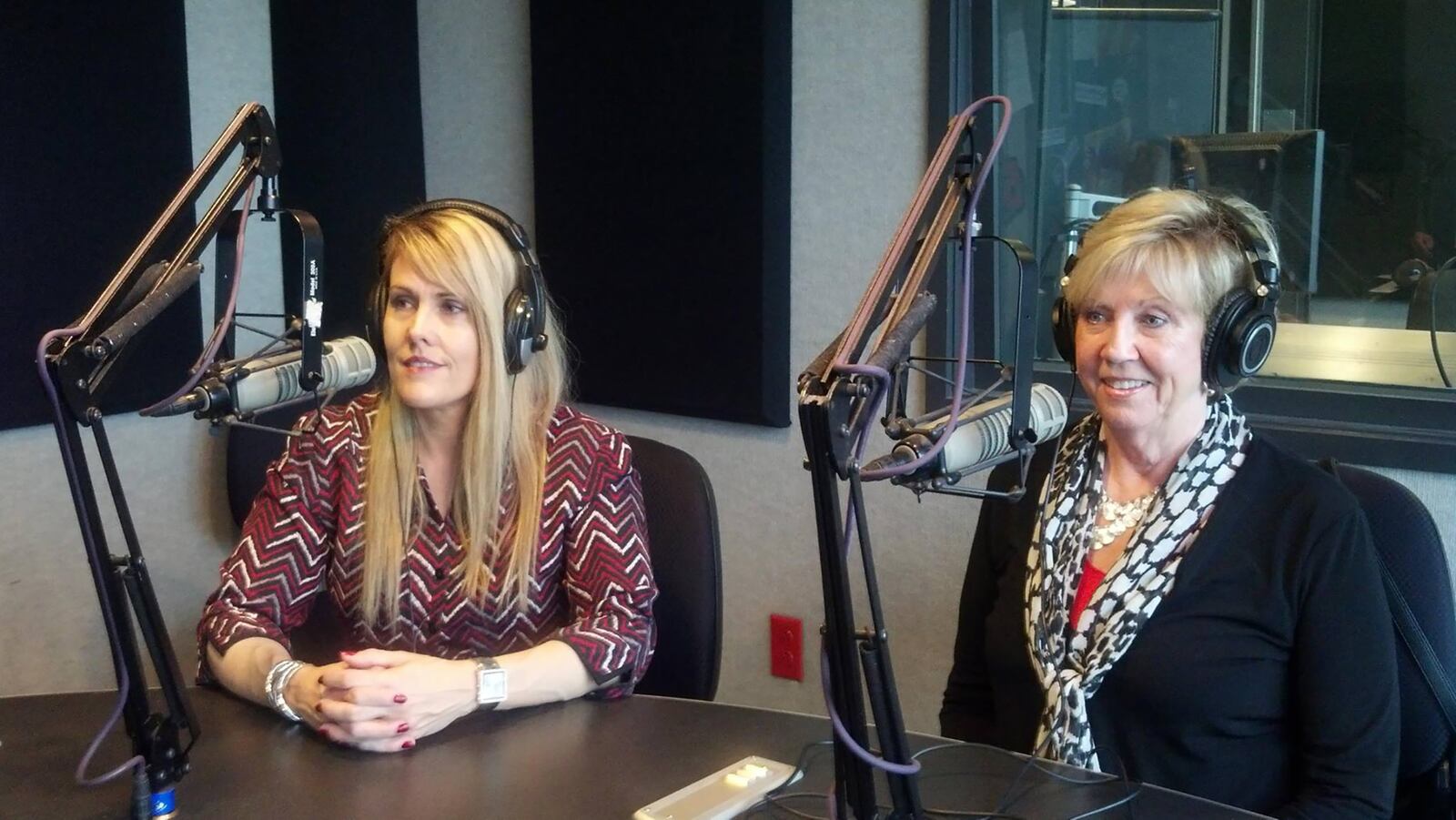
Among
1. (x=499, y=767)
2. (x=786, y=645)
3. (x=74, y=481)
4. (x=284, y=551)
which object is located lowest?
(x=786, y=645)

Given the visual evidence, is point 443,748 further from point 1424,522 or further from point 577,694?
point 1424,522

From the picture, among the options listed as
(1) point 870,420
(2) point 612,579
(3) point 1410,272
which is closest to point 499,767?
(2) point 612,579

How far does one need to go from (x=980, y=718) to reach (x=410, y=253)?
0.98 m

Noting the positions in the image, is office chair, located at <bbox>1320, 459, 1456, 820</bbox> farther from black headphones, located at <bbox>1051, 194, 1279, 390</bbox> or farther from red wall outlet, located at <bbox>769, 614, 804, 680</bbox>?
red wall outlet, located at <bbox>769, 614, 804, 680</bbox>

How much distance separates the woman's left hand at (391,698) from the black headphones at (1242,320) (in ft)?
3.04

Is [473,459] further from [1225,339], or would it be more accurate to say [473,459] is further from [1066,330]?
[1225,339]

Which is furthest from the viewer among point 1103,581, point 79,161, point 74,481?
point 79,161

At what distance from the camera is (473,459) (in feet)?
5.68

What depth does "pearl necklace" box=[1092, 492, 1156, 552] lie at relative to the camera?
5.20 ft

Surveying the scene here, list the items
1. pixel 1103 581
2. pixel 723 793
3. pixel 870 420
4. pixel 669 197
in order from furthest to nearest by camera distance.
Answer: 1. pixel 669 197
2. pixel 1103 581
3. pixel 723 793
4. pixel 870 420

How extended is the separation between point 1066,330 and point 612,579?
65 cm

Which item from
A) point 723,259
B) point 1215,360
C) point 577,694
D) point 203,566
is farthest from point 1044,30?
point 203,566

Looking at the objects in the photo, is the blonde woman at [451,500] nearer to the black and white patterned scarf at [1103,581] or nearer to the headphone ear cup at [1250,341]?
the black and white patterned scarf at [1103,581]

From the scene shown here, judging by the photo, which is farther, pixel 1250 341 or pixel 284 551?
pixel 284 551
